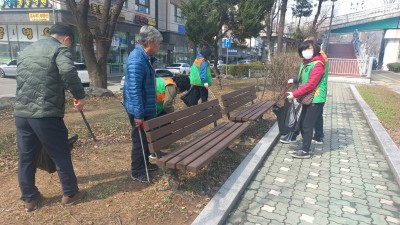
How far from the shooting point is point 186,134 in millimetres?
4074

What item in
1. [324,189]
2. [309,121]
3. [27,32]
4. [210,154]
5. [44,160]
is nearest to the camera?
[44,160]

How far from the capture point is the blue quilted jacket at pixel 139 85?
11.0 feet

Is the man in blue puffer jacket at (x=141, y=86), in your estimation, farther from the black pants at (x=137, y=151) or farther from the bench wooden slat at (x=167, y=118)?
the bench wooden slat at (x=167, y=118)

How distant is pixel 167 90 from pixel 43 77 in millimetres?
1807

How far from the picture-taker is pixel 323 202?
11.4 ft

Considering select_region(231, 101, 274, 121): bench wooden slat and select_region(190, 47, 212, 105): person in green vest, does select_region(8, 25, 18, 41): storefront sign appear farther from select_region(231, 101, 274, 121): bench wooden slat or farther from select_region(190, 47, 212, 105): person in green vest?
select_region(231, 101, 274, 121): bench wooden slat

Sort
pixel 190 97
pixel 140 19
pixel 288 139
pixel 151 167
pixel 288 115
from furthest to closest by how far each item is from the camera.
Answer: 1. pixel 140 19
2. pixel 190 97
3. pixel 288 139
4. pixel 288 115
5. pixel 151 167

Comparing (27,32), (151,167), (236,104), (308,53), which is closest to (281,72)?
(236,104)

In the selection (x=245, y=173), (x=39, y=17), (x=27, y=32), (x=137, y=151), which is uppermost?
(x=39, y=17)

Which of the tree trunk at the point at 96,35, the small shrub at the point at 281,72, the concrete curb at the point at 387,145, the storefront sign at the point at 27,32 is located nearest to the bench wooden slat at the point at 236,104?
the small shrub at the point at 281,72

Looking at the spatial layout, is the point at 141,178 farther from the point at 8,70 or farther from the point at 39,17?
the point at 39,17

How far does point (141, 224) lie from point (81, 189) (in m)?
0.98

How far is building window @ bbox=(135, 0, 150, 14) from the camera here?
29956mm

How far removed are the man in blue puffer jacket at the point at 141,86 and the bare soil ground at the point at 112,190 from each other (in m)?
0.36
